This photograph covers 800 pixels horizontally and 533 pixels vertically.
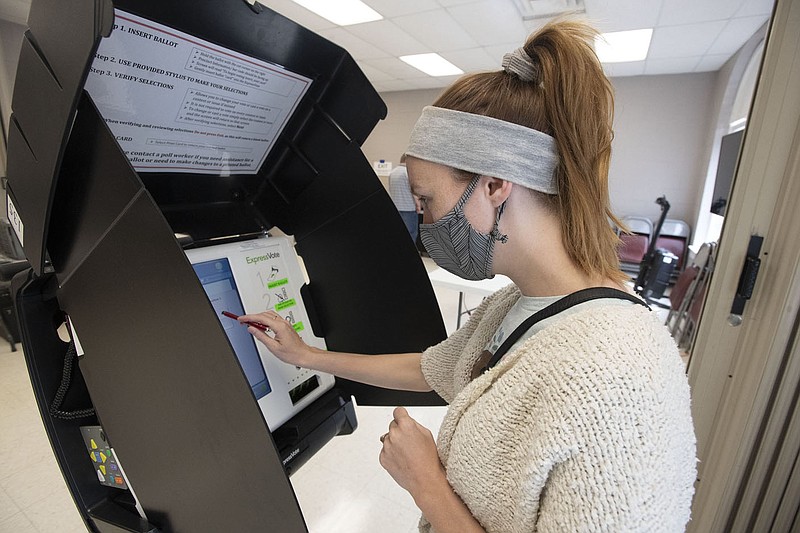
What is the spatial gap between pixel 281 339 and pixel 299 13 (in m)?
3.76

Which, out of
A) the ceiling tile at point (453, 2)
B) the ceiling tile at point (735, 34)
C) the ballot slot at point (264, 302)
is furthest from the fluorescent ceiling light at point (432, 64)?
the ballot slot at point (264, 302)

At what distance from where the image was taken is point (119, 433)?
636 millimetres

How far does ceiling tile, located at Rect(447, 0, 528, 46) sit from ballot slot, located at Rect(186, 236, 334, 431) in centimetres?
315

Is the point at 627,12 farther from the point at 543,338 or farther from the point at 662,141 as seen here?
the point at 543,338

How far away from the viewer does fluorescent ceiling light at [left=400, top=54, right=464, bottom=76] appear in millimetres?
4887

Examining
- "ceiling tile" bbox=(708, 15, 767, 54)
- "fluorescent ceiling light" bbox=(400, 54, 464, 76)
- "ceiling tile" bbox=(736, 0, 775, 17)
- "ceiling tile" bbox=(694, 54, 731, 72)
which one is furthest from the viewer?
"fluorescent ceiling light" bbox=(400, 54, 464, 76)

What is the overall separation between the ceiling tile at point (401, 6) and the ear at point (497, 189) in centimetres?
324

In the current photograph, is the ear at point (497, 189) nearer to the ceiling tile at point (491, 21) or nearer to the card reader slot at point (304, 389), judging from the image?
the card reader slot at point (304, 389)

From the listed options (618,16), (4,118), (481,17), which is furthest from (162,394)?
(4,118)

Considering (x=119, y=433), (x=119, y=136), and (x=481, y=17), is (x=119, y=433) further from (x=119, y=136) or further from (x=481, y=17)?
(x=481, y=17)

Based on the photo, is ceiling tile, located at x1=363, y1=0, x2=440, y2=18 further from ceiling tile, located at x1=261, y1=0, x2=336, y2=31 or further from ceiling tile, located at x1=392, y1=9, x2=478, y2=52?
ceiling tile, located at x1=261, y1=0, x2=336, y2=31

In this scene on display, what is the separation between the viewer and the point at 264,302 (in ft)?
2.96

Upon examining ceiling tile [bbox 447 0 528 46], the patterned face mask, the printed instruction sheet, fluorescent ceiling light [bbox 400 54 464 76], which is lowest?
the patterned face mask

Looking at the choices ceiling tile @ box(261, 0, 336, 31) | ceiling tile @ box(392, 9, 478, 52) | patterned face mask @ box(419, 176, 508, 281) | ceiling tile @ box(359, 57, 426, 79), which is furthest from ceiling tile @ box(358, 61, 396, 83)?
patterned face mask @ box(419, 176, 508, 281)
